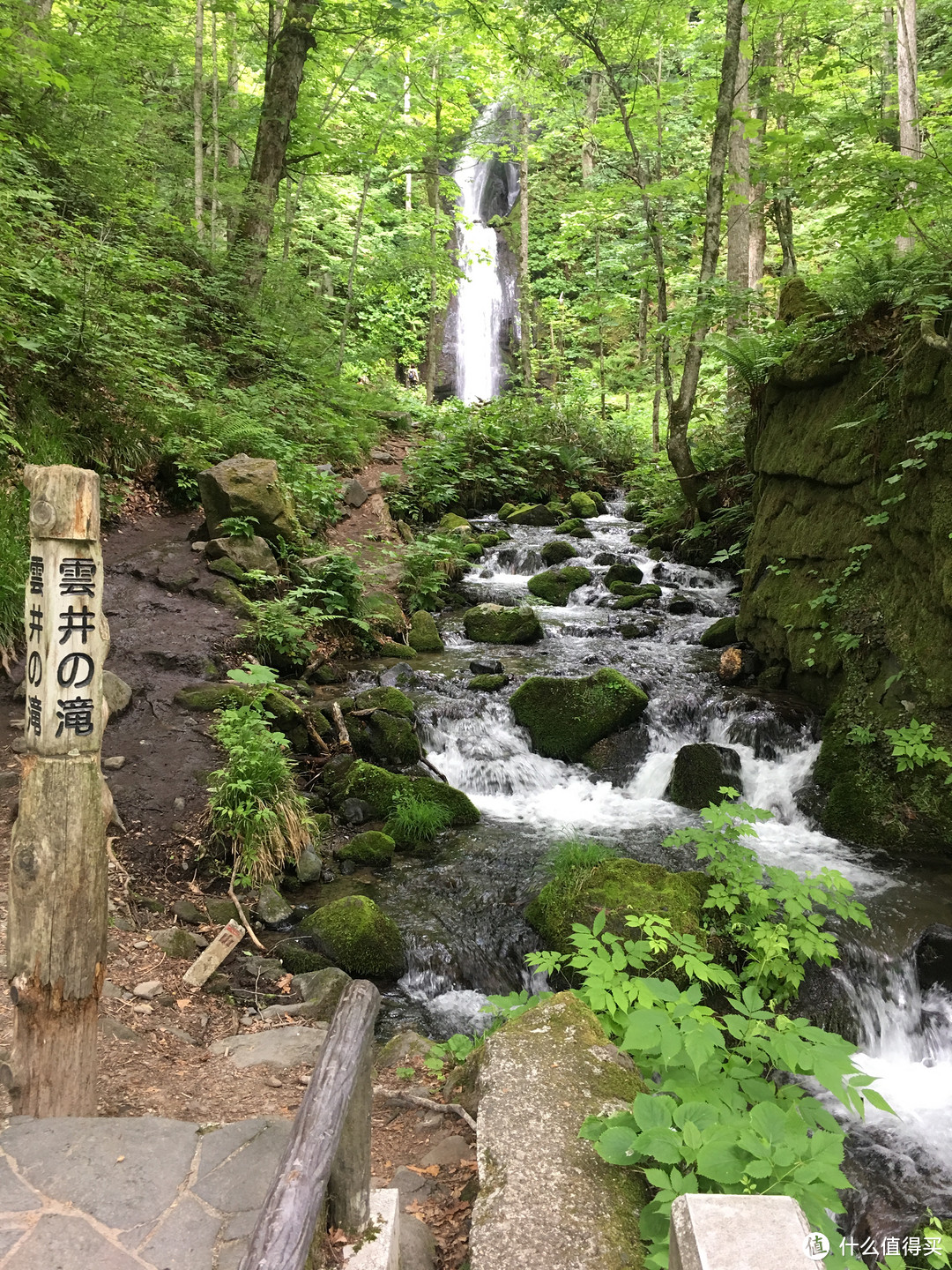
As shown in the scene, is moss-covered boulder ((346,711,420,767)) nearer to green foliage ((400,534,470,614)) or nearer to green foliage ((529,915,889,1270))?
green foliage ((400,534,470,614))

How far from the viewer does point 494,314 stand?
1048 inches

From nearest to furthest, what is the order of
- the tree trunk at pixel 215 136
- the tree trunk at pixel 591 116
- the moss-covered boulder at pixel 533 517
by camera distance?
1. the tree trunk at pixel 215 136
2. the moss-covered boulder at pixel 533 517
3. the tree trunk at pixel 591 116

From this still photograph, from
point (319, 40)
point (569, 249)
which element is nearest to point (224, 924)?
point (319, 40)

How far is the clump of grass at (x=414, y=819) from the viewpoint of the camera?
620cm

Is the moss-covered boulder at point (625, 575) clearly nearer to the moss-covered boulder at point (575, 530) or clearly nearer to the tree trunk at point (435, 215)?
the moss-covered boulder at point (575, 530)

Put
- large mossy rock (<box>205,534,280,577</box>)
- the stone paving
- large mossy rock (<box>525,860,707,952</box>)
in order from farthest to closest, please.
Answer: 1. large mossy rock (<box>205,534,280,577</box>)
2. large mossy rock (<box>525,860,707,952</box>)
3. the stone paving

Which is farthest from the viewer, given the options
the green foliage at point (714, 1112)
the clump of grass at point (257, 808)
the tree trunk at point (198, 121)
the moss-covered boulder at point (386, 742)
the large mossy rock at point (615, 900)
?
the tree trunk at point (198, 121)

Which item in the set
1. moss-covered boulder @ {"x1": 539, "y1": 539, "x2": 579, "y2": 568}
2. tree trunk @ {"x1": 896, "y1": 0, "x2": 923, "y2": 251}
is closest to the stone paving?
moss-covered boulder @ {"x1": 539, "y1": 539, "x2": 579, "y2": 568}

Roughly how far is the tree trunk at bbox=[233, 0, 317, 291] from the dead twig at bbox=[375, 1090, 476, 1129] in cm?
1437

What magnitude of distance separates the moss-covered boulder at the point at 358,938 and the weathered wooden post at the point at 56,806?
215 centimetres

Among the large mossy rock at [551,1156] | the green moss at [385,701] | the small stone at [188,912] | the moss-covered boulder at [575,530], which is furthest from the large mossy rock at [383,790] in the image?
the moss-covered boulder at [575,530]

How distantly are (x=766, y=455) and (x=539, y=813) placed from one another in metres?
5.43

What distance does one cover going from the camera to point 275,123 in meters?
13.1

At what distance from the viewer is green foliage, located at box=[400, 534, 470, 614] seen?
427 inches
